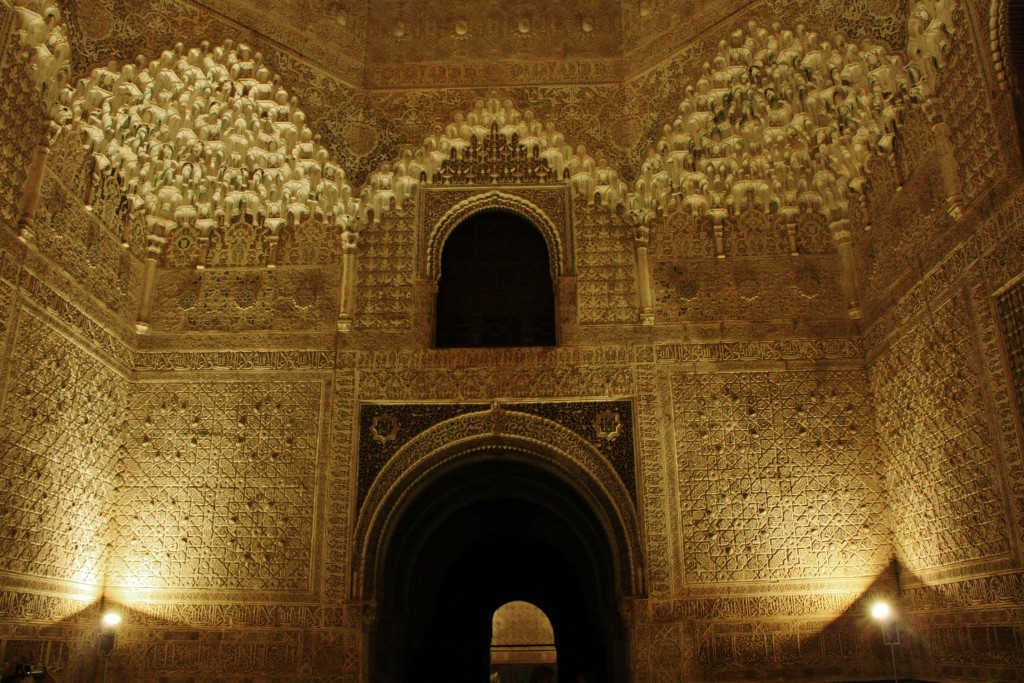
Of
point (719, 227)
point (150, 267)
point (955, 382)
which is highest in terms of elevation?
point (719, 227)

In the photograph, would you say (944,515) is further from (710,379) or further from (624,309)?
(624,309)

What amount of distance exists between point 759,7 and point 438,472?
4.00 m

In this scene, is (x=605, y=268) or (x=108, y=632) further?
(x=605, y=268)

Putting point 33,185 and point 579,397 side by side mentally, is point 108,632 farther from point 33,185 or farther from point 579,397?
point 579,397

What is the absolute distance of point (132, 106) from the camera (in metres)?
5.97

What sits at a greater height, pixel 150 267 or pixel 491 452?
pixel 150 267

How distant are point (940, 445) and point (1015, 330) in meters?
1.04

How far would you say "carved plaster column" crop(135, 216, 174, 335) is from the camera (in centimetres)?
638

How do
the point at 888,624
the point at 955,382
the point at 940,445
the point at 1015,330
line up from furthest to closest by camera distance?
the point at 888,624
the point at 940,445
the point at 955,382
the point at 1015,330

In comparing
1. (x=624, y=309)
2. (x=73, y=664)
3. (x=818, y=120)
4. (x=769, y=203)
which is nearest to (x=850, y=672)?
(x=624, y=309)

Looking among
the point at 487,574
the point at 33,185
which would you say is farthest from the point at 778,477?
the point at 33,185

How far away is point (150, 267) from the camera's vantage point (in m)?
6.52

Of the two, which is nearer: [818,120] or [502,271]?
[818,120]

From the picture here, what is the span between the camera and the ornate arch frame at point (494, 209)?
6613mm
